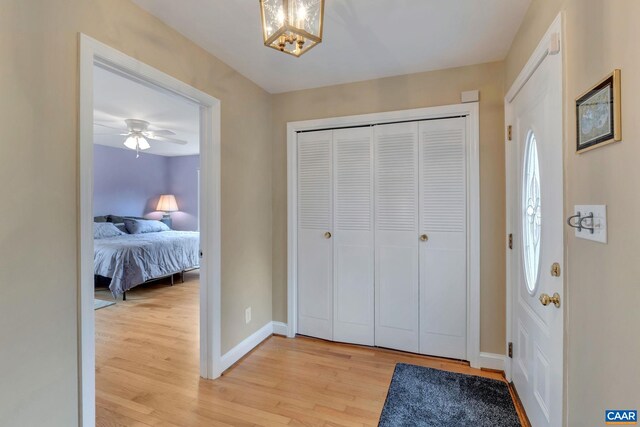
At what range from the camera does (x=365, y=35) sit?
6.53 ft

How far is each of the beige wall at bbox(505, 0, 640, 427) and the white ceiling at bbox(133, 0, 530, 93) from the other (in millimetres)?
611

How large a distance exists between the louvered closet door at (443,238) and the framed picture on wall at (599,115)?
A: 130cm

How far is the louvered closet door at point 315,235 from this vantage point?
2.83 m

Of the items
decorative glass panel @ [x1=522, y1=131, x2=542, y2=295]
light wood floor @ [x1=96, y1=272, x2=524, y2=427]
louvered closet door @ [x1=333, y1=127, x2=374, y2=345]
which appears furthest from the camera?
louvered closet door @ [x1=333, y1=127, x2=374, y2=345]

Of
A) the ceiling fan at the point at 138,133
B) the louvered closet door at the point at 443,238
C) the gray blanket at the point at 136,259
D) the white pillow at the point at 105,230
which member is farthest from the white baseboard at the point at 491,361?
the white pillow at the point at 105,230

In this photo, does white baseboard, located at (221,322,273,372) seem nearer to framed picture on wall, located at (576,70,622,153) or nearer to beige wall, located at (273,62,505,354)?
beige wall, located at (273,62,505,354)

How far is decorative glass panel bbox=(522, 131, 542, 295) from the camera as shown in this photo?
1628 mm

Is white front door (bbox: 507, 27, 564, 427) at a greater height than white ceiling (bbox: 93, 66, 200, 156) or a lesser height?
lesser

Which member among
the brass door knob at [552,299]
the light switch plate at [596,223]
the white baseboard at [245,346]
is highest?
the light switch plate at [596,223]

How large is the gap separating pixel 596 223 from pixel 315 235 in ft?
6.98

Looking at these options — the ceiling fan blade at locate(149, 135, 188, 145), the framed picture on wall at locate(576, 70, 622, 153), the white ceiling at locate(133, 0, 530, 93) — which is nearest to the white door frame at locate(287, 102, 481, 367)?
the white ceiling at locate(133, 0, 530, 93)

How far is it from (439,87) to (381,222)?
123 centimetres

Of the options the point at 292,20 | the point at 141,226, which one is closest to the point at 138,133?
the point at 141,226

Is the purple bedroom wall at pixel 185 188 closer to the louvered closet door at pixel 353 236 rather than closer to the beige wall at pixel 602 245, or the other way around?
the louvered closet door at pixel 353 236
